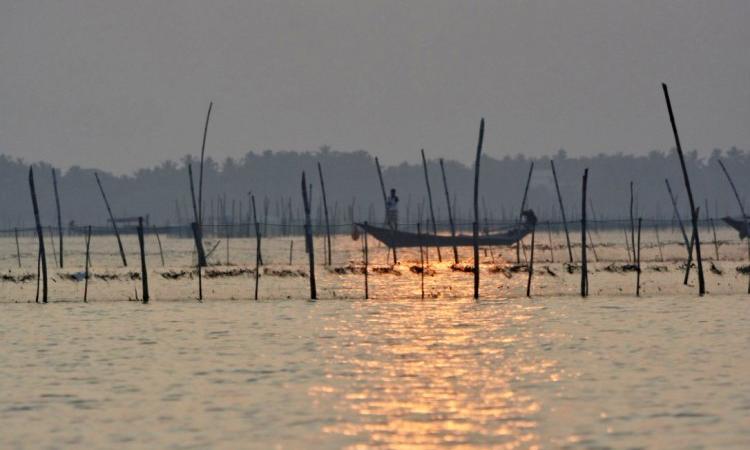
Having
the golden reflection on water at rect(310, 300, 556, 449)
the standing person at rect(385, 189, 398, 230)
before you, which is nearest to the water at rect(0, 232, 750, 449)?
the golden reflection on water at rect(310, 300, 556, 449)

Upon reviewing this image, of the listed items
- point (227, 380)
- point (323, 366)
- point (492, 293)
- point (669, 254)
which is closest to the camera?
point (227, 380)

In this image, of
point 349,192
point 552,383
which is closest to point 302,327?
point 552,383

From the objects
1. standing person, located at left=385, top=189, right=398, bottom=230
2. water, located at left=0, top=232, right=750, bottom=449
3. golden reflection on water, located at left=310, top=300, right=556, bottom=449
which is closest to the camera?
golden reflection on water, located at left=310, top=300, right=556, bottom=449

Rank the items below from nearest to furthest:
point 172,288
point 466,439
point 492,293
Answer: point 466,439, point 492,293, point 172,288

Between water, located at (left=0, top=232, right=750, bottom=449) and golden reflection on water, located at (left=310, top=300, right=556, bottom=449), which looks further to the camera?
water, located at (left=0, top=232, right=750, bottom=449)

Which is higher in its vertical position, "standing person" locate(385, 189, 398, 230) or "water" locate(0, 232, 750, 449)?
"standing person" locate(385, 189, 398, 230)

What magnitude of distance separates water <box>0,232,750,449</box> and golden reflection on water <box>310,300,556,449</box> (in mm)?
24

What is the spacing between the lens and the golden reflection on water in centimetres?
859

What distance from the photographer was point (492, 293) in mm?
22250

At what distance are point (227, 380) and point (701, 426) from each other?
4253mm

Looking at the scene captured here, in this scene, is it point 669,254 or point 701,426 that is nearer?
point 701,426

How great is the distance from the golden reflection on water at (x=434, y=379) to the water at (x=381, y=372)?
Answer: 0.02 m

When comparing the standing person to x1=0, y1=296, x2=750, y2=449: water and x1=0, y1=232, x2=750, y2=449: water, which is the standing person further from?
x1=0, y1=296, x2=750, y2=449: water

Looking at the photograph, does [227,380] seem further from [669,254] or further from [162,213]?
[162,213]
